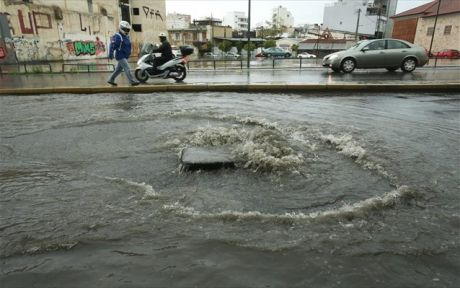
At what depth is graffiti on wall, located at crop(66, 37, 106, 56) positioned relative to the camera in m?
29.9

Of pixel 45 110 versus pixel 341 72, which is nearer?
pixel 45 110

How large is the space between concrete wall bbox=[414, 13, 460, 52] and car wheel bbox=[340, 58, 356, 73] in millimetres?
29138

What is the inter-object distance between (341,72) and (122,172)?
47.9ft

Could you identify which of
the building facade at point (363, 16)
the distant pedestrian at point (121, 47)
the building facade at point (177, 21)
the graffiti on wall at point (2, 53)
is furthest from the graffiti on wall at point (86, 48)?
the building facade at point (177, 21)

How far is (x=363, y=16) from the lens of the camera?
72312mm

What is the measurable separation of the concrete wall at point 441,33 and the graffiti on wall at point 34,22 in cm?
4028

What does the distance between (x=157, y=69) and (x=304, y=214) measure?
10469 millimetres

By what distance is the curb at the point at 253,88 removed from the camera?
35.0ft

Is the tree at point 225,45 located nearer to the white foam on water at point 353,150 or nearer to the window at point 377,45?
the window at point 377,45

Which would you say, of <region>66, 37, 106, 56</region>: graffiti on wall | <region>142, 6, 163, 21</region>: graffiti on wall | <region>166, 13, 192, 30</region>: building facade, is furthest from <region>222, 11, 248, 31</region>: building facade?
<region>66, 37, 106, 56</region>: graffiti on wall

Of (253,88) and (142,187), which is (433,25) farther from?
(142,187)

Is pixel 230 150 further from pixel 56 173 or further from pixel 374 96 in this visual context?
pixel 374 96

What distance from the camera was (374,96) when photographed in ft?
32.5

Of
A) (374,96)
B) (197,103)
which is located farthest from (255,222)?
(374,96)
